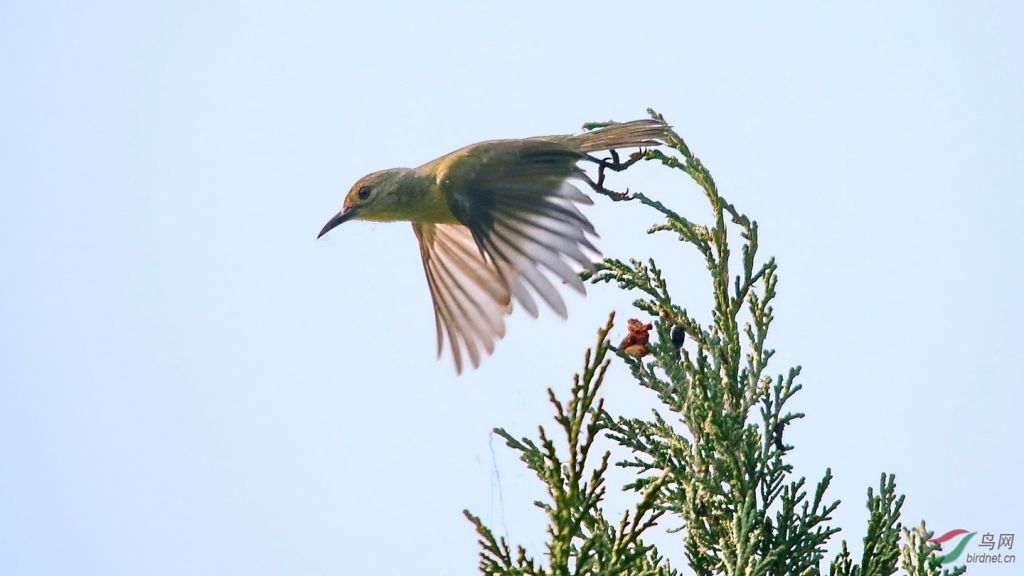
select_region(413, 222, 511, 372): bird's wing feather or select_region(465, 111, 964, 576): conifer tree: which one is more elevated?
select_region(413, 222, 511, 372): bird's wing feather

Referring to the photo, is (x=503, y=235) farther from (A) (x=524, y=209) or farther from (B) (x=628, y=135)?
(B) (x=628, y=135)

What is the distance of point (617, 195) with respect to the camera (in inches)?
208

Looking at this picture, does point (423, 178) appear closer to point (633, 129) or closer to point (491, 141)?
point (491, 141)

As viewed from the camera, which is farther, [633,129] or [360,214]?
[360,214]

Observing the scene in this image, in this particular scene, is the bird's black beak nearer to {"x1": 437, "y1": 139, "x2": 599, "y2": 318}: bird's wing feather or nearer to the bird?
the bird

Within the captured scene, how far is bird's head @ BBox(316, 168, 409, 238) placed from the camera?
6.14 m

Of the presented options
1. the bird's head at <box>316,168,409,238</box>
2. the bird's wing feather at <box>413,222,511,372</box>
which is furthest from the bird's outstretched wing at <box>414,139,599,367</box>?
the bird's head at <box>316,168,409,238</box>

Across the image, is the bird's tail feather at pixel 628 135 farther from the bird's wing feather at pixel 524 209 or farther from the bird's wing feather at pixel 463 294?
the bird's wing feather at pixel 463 294

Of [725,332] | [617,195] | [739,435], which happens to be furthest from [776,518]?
[617,195]

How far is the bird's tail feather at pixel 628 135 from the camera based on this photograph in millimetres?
5379

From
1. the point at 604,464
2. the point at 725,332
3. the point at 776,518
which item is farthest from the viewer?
the point at 725,332

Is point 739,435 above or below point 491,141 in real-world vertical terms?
below

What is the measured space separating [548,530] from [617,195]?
232 centimetres

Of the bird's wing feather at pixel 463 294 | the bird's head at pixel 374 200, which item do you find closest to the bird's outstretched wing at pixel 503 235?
the bird's wing feather at pixel 463 294
